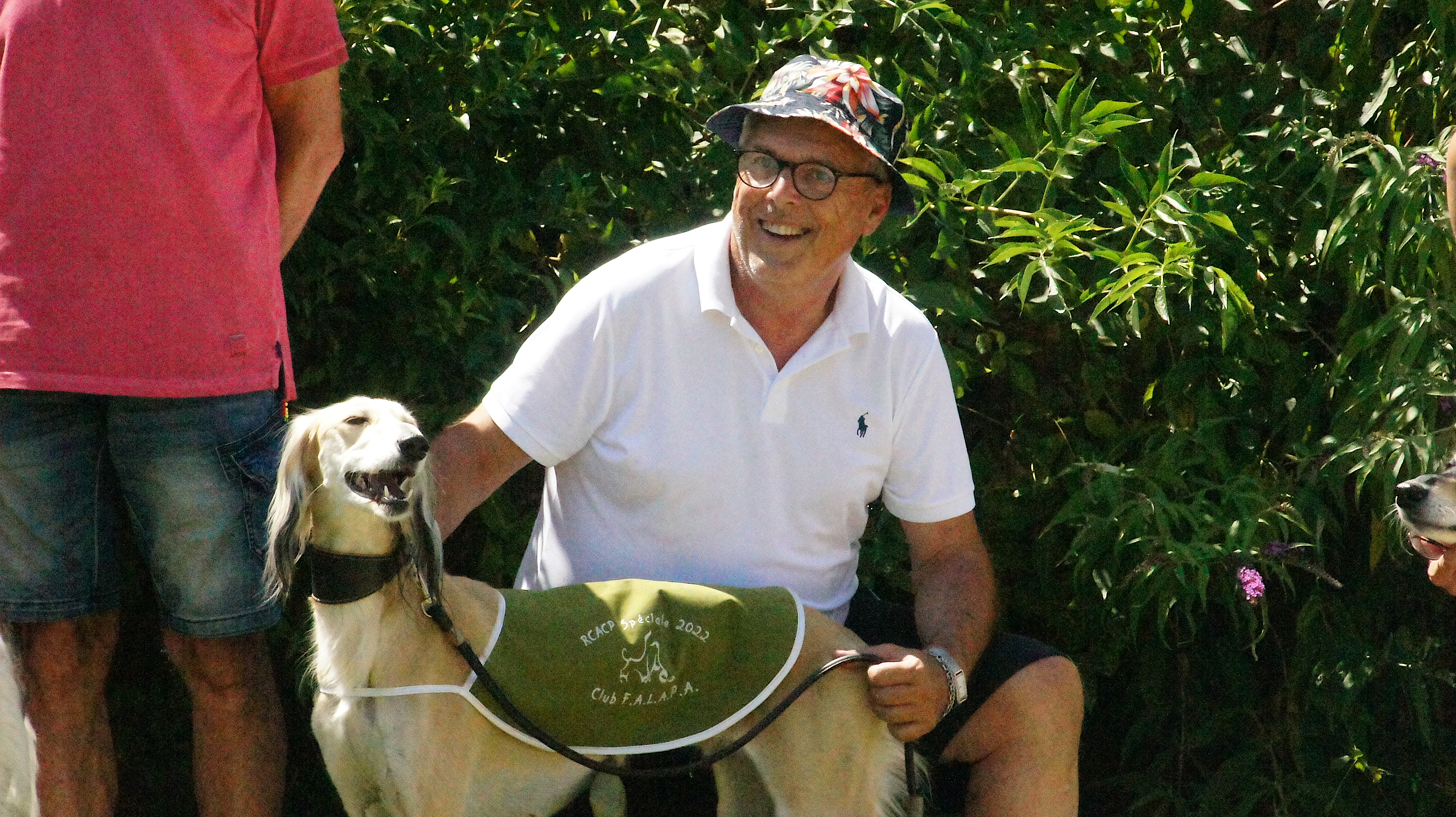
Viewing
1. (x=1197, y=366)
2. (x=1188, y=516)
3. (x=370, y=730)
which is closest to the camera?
(x=370, y=730)

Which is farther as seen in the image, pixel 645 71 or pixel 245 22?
pixel 645 71

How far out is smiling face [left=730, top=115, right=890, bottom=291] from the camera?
8.91ft

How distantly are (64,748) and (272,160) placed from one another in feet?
3.69

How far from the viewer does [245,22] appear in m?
2.63

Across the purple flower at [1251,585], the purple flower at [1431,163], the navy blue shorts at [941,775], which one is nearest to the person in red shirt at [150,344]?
the navy blue shorts at [941,775]

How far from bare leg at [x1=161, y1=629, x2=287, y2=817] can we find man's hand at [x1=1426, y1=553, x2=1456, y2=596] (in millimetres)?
2096

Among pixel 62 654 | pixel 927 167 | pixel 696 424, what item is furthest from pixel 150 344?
pixel 927 167

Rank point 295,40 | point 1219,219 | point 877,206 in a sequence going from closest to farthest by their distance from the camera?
point 295,40
point 877,206
point 1219,219

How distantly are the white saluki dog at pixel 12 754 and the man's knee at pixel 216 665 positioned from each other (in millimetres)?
318

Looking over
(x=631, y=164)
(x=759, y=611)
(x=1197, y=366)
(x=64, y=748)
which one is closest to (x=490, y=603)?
(x=759, y=611)

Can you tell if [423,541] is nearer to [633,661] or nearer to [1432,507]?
[633,661]

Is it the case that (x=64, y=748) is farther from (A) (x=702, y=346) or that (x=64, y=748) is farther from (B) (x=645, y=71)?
(B) (x=645, y=71)

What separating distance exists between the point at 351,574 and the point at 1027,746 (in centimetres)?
120

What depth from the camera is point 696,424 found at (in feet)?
8.93
